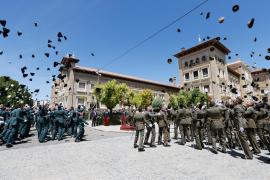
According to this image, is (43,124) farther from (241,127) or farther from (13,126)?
(241,127)

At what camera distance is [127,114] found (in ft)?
68.5

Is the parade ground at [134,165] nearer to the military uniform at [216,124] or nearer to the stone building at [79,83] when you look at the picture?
the military uniform at [216,124]

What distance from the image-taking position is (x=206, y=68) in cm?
4156

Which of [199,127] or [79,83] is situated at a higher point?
[79,83]

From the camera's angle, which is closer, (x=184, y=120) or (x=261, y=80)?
(x=184, y=120)

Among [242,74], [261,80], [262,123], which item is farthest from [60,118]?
[261,80]

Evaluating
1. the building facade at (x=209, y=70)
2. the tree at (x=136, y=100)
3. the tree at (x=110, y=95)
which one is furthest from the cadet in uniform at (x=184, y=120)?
the building facade at (x=209, y=70)

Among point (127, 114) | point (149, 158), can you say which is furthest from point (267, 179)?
point (127, 114)

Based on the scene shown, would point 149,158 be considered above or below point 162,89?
below

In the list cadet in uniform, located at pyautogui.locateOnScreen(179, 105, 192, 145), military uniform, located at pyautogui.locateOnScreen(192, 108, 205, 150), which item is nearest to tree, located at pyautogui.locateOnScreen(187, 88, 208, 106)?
cadet in uniform, located at pyautogui.locateOnScreen(179, 105, 192, 145)

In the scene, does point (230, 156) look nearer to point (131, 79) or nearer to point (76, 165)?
point (76, 165)

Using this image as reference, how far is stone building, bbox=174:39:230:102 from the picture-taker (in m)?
40.1

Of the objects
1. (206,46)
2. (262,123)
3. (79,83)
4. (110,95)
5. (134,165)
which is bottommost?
(134,165)

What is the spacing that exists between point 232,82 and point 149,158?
4856cm
